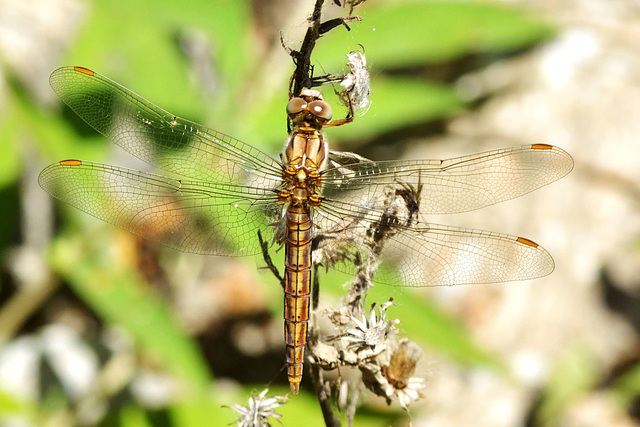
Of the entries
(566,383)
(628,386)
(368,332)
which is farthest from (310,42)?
(628,386)

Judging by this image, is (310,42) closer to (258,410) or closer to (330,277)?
(258,410)

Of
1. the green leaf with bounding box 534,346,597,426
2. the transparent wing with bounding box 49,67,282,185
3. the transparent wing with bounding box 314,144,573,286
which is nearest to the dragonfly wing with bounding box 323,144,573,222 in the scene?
the transparent wing with bounding box 314,144,573,286

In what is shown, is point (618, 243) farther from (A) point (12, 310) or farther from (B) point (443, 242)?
(A) point (12, 310)

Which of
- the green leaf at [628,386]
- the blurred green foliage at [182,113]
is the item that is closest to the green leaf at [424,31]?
the blurred green foliage at [182,113]

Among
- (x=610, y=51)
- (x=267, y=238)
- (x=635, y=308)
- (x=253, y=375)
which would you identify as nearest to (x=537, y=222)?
(x=635, y=308)

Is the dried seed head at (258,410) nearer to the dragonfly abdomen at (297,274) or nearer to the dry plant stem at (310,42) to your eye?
the dragonfly abdomen at (297,274)

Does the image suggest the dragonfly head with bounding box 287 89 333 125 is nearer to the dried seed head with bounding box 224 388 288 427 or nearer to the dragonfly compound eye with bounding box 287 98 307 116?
the dragonfly compound eye with bounding box 287 98 307 116
